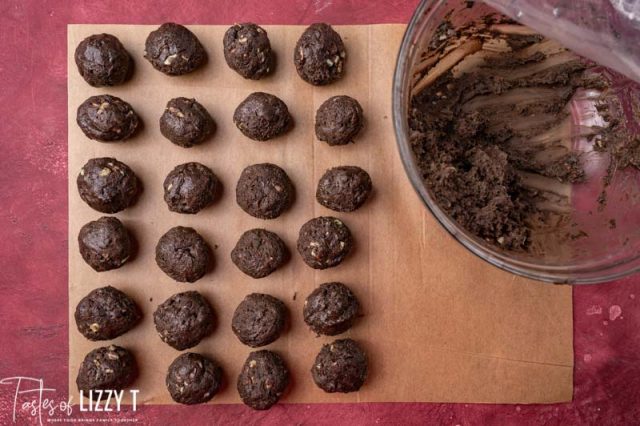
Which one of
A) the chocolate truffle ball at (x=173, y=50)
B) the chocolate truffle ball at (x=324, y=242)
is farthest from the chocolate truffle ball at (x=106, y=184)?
the chocolate truffle ball at (x=324, y=242)

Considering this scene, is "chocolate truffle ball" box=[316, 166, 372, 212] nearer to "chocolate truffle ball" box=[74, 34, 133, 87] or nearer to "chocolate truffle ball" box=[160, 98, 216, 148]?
"chocolate truffle ball" box=[160, 98, 216, 148]

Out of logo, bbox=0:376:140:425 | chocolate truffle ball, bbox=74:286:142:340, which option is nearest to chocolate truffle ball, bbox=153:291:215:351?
chocolate truffle ball, bbox=74:286:142:340

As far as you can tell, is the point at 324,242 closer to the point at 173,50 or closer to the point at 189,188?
the point at 189,188

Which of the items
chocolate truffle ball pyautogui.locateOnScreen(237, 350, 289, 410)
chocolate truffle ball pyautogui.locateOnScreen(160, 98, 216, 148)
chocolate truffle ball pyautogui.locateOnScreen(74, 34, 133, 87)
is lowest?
chocolate truffle ball pyautogui.locateOnScreen(237, 350, 289, 410)

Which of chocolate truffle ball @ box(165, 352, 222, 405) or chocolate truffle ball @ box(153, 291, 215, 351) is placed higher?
chocolate truffle ball @ box(153, 291, 215, 351)

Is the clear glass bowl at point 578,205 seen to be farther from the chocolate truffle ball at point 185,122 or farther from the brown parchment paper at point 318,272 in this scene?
the chocolate truffle ball at point 185,122

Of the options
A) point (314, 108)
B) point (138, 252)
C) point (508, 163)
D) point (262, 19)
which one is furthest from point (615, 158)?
point (138, 252)
